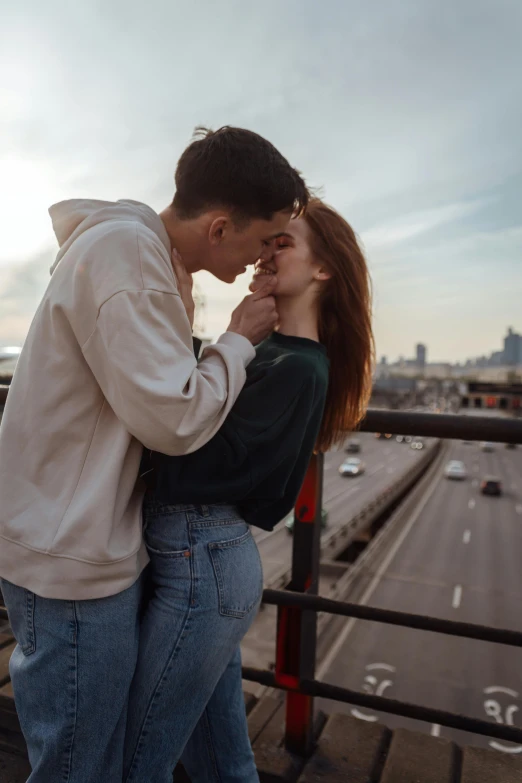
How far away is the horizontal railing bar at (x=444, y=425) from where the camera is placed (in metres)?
1.78

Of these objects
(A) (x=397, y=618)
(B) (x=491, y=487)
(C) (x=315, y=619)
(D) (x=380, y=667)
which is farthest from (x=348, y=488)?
(A) (x=397, y=618)

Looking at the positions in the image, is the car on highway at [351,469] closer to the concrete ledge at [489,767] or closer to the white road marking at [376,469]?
the white road marking at [376,469]

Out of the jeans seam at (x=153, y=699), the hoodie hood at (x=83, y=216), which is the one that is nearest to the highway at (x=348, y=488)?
the jeans seam at (x=153, y=699)

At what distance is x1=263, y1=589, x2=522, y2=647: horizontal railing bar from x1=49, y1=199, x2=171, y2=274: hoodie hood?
1.35 meters

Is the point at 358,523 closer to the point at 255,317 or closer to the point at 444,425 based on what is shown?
the point at 444,425

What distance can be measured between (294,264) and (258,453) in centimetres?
60

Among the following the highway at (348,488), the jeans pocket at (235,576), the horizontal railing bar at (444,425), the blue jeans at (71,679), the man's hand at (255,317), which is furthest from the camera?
the highway at (348,488)

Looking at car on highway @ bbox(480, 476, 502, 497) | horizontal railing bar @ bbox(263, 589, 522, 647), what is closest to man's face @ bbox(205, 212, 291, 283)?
horizontal railing bar @ bbox(263, 589, 522, 647)

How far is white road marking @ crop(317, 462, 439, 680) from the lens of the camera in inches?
798

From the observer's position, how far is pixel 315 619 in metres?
2.11

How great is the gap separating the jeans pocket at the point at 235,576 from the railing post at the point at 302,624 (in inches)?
28.2

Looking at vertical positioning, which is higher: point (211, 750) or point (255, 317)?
point (255, 317)

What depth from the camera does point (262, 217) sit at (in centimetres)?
139

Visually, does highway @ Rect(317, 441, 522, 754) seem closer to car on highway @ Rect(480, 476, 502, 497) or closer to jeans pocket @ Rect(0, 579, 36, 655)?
car on highway @ Rect(480, 476, 502, 497)
